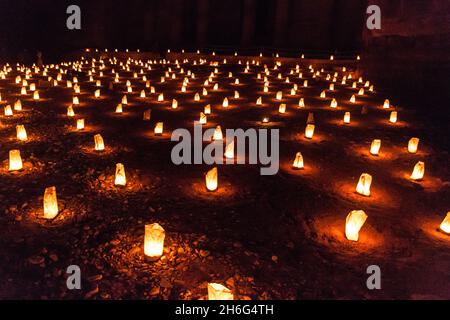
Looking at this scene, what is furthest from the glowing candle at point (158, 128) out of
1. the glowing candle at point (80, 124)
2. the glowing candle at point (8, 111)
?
the glowing candle at point (8, 111)

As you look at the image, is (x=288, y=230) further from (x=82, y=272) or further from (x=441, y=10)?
(x=441, y=10)

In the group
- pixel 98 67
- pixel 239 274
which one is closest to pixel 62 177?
pixel 239 274

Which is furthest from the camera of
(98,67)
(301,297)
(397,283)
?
(98,67)

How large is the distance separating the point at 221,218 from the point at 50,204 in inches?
95.8

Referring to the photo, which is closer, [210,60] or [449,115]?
[449,115]

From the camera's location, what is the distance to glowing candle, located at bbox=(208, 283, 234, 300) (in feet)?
11.0

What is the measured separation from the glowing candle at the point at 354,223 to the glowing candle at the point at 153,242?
8.11 feet

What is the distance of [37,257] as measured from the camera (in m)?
4.04

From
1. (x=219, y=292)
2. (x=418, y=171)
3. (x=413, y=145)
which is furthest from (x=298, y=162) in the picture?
(x=219, y=292)

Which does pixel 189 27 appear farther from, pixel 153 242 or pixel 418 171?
pixel 153 242

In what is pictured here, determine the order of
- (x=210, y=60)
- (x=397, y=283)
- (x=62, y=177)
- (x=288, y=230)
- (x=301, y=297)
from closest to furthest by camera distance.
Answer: (x=301, y=297) → (x=397, y=283) → (x=288, y=230) → (x=62, y=177) → (x=210, y=60)

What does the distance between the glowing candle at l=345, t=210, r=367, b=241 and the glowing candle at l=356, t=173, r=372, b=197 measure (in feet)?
4.50

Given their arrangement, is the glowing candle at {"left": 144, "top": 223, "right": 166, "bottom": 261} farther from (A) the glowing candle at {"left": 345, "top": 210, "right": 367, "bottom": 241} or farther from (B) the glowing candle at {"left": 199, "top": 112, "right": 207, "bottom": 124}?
(B) the glowing candle at {"left": 199, "top": 112, "right": 207, "bottom": 124}

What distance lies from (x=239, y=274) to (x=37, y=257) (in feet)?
7.82
